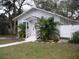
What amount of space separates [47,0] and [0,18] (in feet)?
38.5

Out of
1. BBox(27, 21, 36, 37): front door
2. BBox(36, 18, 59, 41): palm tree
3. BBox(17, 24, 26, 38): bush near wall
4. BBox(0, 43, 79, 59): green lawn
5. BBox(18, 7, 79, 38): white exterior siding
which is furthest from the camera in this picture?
BBox(17, 24, 26, 38): bush near wall

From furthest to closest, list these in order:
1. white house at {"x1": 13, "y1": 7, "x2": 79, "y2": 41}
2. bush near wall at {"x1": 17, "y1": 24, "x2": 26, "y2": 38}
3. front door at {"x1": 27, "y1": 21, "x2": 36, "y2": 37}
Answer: bush near wall at {"x1": 17, "y1": 24, "x2": 26, "y2": 38}, front door at {"x1": 27, "y1": 21, "x2": 36, "y2": 37}, white house at {"x1": 13, "y1": 7, "x2": 79, "y2": 41}

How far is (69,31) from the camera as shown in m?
19.5

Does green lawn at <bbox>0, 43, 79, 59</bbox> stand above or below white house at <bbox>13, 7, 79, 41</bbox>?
below

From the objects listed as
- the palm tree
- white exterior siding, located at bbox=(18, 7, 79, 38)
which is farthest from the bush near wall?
the palm tree

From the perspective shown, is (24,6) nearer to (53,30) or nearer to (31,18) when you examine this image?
(31,18)

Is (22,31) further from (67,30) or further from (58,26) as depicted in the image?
(67,30)

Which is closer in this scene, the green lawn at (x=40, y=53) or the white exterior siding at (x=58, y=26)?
the green lawn at (x=40, y=53)

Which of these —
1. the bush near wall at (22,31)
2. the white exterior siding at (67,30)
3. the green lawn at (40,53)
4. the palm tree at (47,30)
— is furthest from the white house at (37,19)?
the green lawn at (40,53)

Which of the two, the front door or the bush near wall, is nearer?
the front door

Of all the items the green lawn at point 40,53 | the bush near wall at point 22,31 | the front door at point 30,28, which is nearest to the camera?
the green lawn at point 40,53

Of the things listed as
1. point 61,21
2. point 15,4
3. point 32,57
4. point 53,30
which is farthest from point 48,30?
point 15,4

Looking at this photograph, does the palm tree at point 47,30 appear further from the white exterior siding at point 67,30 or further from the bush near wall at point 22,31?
the bush near wall at point 22,31

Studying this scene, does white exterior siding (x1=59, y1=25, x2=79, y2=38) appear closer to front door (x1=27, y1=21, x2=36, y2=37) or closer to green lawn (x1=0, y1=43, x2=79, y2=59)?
front door (x1=27, y1=21, x2=36, y2=37)
